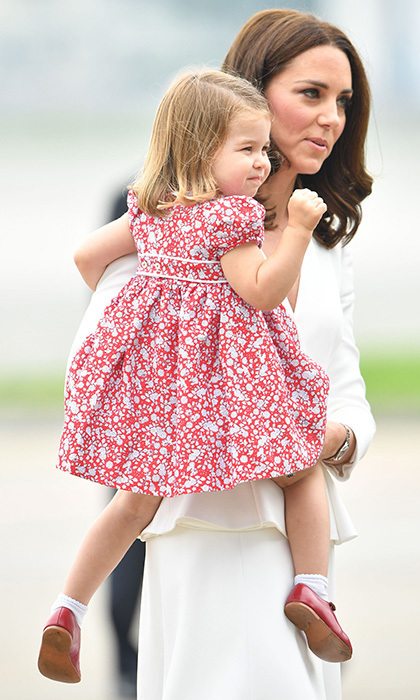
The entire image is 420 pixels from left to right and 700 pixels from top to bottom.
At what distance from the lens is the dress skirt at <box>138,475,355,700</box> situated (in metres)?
1.67

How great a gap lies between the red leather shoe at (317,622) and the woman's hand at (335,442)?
0.23 meters

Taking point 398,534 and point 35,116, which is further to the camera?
point 35,116

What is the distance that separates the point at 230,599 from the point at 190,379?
0.38 meters

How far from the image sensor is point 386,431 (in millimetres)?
9023

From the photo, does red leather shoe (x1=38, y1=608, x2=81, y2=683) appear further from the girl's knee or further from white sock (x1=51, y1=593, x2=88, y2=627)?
the girl's knee

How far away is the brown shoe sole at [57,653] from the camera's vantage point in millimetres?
1741

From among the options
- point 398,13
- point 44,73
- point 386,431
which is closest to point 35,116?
point 44,73

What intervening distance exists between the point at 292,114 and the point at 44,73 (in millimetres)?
8702

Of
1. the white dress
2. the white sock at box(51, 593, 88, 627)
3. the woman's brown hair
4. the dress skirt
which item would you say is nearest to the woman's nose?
the woman's brown hair

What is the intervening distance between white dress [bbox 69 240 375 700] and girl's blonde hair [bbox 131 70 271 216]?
18cm

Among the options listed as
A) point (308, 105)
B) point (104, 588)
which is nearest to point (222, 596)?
point (308, 105)

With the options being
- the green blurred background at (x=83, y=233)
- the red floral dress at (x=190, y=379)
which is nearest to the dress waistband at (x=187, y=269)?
the red floral dress at (x=190, y=379)

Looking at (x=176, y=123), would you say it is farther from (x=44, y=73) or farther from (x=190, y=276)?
(x=44, y=73)

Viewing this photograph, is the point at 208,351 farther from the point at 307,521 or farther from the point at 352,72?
the point at 352,72
